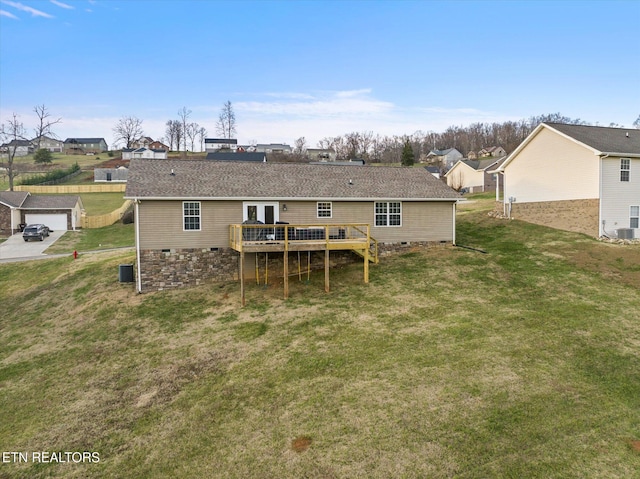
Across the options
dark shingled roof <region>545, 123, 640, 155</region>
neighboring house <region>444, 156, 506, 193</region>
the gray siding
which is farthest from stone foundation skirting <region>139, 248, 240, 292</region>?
neighboring house <region>444, 156, 506, 193</region>

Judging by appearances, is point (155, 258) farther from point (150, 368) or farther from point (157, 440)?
point (157, 440)

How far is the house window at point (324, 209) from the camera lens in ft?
58.0

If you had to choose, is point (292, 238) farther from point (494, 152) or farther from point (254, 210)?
point (494, 152)

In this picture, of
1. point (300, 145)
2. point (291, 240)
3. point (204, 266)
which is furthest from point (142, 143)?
point (291, 240)

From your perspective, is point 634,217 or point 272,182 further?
point 634,217

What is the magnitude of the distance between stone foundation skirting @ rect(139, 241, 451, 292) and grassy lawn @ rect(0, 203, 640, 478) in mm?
722

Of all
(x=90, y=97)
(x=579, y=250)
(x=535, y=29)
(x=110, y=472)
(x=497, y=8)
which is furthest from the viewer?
(x=90, y=97)

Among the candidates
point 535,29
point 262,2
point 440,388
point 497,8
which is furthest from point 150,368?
point 535,29

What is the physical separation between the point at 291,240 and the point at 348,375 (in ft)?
24.6

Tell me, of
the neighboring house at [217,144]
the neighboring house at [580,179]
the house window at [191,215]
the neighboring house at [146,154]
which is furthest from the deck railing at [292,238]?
the neighboring house at [217,144]

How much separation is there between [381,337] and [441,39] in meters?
24.0

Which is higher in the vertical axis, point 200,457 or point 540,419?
point 540,419

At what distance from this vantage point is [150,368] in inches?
404

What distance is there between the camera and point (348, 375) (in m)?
8.86
